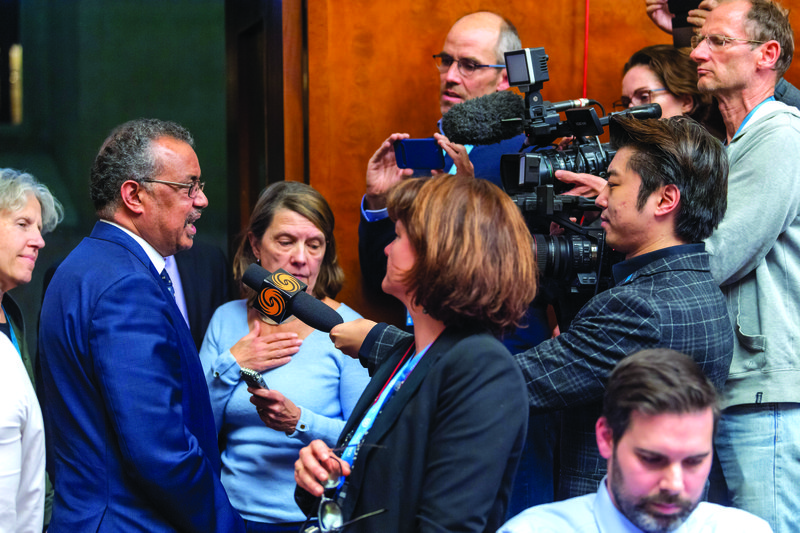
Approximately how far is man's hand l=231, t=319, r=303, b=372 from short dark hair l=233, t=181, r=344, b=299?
0.20 meters

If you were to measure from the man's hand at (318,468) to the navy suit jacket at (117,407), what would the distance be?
466mm

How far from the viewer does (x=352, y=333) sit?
5.71ft

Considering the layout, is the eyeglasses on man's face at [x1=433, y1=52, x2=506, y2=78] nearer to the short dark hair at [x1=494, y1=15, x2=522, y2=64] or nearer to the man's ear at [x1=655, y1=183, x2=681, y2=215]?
the short dark hair at [x1=494, y1=15, x2=522, y2=64]

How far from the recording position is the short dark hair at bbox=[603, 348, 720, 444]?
1.29m

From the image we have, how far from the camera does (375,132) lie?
9.55 feet

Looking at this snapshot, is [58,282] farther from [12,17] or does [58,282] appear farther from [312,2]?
[12,17]

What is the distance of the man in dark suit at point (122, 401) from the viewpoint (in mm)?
1660

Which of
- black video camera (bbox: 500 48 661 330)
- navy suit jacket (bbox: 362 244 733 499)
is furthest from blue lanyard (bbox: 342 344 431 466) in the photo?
black video camera (bbox: 500 48 661 330)

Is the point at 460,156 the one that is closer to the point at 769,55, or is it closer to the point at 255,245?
the point at 255,245

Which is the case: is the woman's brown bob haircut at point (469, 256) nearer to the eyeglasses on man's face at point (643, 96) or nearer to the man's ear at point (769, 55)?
the man's ear at point (769, 55)

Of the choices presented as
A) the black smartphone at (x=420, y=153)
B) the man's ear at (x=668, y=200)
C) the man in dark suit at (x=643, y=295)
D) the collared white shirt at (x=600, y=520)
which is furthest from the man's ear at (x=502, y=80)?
the collared white shirt at (x=600, y=520)

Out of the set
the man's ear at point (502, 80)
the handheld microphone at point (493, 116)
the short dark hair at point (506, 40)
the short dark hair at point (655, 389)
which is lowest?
the short dark hair at point (655, 389)

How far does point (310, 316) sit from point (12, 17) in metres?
2.58

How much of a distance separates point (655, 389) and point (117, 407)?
41.6 inches
